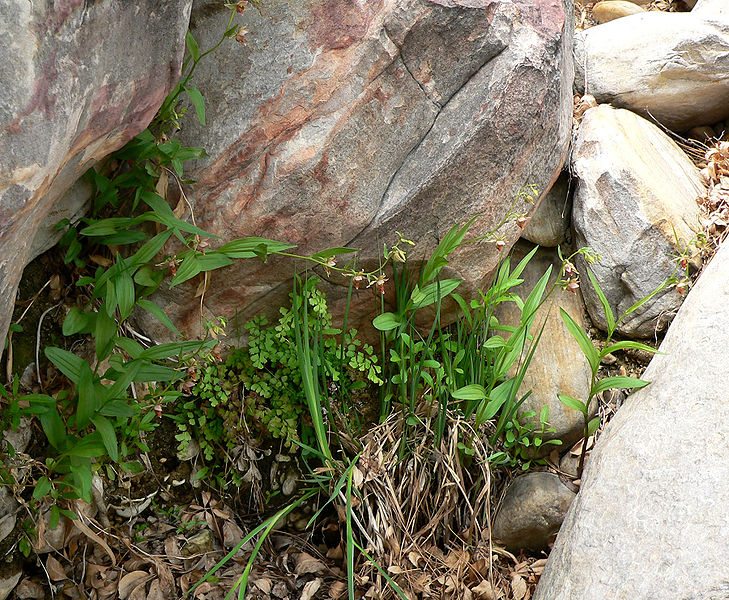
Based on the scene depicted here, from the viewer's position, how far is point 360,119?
2209mm

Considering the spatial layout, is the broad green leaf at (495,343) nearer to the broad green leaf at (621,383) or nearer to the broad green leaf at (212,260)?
the broad green leaf at (621,383)

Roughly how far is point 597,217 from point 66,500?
227cm

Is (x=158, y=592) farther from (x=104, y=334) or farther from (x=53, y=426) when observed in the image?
(x=104, y=334)

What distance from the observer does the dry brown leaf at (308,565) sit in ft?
7.50

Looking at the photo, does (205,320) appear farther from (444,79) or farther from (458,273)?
(444,79)

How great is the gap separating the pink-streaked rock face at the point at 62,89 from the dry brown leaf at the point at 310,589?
1289mm

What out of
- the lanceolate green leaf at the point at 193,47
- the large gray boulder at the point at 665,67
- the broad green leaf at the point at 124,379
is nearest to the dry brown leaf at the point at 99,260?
the broad green leaf at the point at 124,379

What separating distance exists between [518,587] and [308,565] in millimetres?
737

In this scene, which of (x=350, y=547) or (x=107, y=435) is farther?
(x=350, y=547)

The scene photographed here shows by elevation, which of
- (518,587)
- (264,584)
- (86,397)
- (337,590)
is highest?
(86,397)

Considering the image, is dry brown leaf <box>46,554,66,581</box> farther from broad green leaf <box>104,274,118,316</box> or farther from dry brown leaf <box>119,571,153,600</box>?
broad green leaf <box>104,274,118,316</box>

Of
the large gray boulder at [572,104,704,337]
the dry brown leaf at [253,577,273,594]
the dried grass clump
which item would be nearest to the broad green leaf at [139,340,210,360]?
the dried grass clump

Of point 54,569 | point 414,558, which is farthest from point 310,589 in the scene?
point 54,569

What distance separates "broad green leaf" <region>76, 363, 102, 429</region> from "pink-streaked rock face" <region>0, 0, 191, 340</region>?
275 mm
